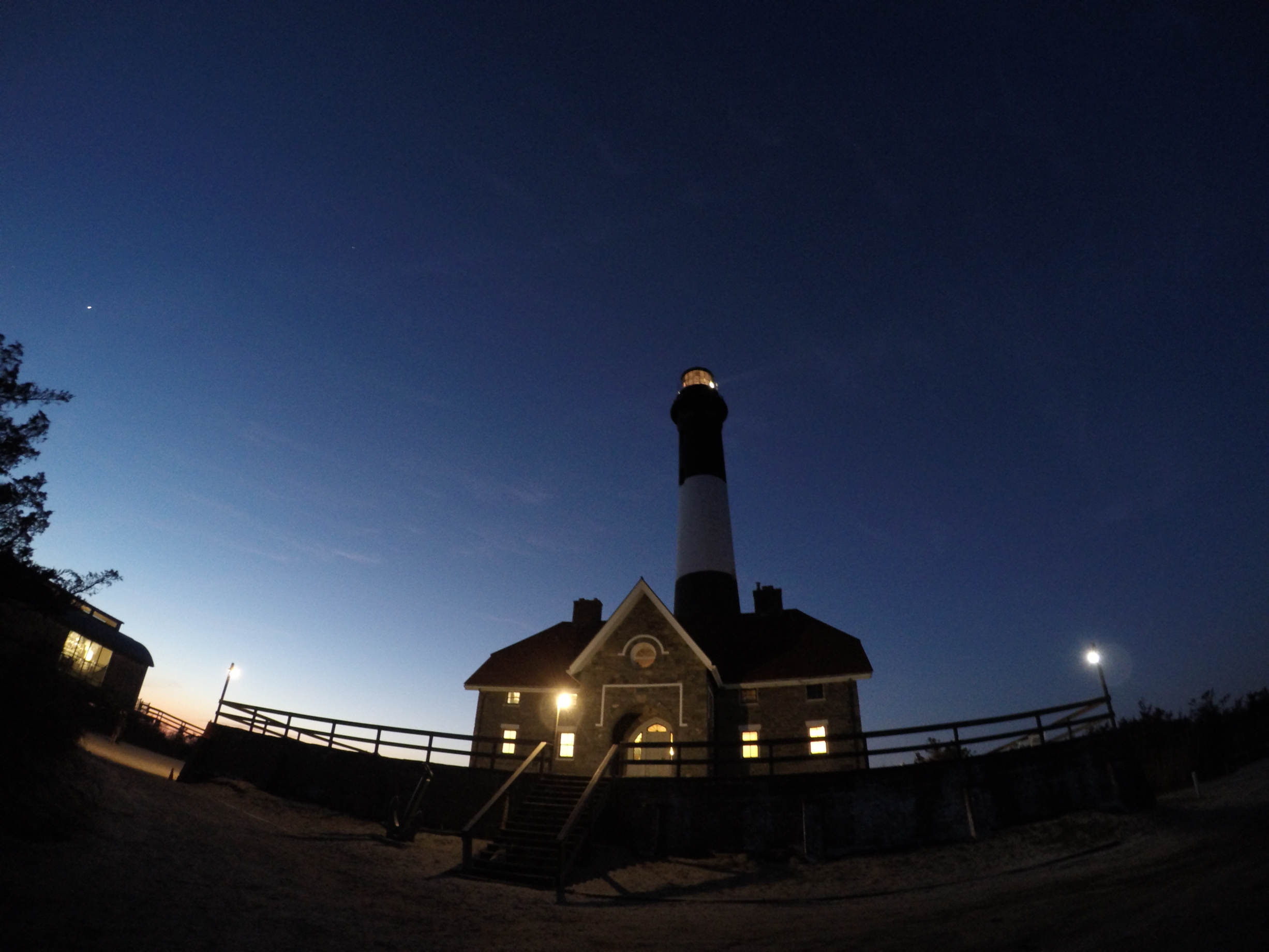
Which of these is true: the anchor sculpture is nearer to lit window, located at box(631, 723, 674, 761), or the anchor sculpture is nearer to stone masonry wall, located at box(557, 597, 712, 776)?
stone masonry wall, located at box(557, 597, 712, 776)

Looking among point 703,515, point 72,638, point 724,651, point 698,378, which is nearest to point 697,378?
point 698,378

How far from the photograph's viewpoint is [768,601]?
1167 inches

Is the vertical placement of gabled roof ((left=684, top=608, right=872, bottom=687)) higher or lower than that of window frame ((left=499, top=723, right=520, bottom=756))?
higher

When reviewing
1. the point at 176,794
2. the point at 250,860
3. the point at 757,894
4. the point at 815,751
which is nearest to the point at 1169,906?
the point at 757,894

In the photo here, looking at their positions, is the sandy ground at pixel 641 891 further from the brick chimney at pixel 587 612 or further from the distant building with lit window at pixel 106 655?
the distant building with lit window at pixel 106 655

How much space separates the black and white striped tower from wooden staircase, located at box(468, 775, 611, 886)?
12.6 meters

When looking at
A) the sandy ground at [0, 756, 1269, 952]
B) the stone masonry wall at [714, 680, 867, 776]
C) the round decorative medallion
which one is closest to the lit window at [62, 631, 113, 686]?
the sandy ground at [0, 756, 1269, 952]

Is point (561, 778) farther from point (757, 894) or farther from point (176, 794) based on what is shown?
point (176, 794)

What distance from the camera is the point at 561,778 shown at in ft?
60.0

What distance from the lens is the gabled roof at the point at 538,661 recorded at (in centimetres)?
2658

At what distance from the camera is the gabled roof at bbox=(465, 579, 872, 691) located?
23.2 metres

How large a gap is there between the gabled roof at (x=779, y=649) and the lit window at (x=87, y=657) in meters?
32.4

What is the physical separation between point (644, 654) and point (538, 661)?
7190 millimetres

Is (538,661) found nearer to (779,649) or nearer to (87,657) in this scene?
(779,649)
